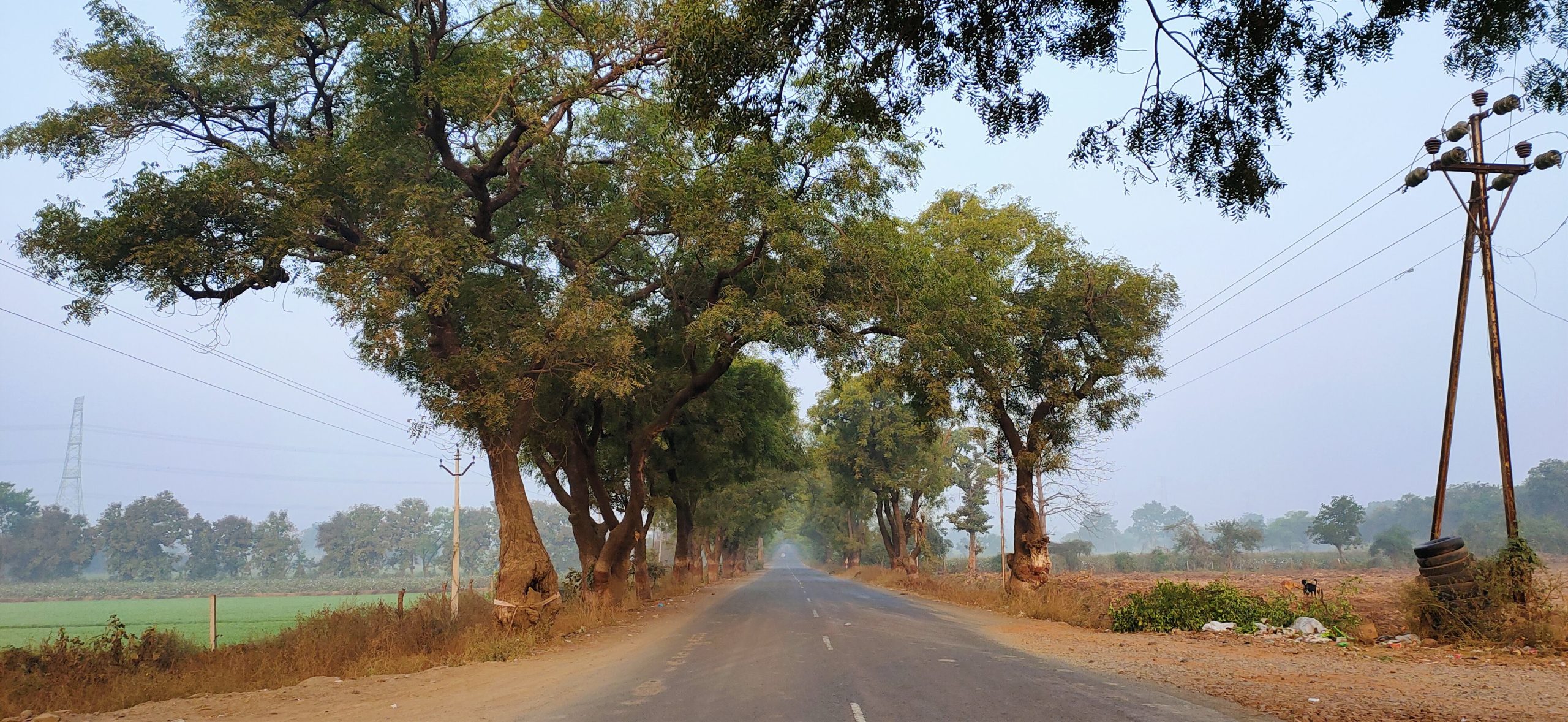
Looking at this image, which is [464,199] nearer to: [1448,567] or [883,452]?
[1448,567]

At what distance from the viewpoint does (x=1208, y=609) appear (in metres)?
17.5

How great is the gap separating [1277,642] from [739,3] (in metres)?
14.4

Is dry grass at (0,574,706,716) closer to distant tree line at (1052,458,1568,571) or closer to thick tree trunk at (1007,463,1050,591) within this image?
thick tree trunk at (1007,463,1050,591)

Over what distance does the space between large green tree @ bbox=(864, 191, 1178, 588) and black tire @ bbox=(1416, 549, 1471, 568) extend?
363 inches

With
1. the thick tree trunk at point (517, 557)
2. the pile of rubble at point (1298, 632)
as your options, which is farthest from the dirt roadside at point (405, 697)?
the pile of rubble at point (1298, 632)

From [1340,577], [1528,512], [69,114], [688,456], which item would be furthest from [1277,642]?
[1528,512]

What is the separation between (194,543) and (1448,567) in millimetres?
109884

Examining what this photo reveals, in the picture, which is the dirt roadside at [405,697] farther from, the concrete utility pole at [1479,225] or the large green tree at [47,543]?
the large green tree at [47,543]

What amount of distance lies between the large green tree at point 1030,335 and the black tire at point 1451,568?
935 cm

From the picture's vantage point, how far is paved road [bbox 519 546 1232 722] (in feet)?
27.9

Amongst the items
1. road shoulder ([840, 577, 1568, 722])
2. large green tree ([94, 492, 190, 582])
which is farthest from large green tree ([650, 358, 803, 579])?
large green tree ([94, 492, 190, 582])

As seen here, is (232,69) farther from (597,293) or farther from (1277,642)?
(1277,642)

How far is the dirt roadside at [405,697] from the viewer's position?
9.40 metres

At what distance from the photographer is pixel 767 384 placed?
28141 millimetres
